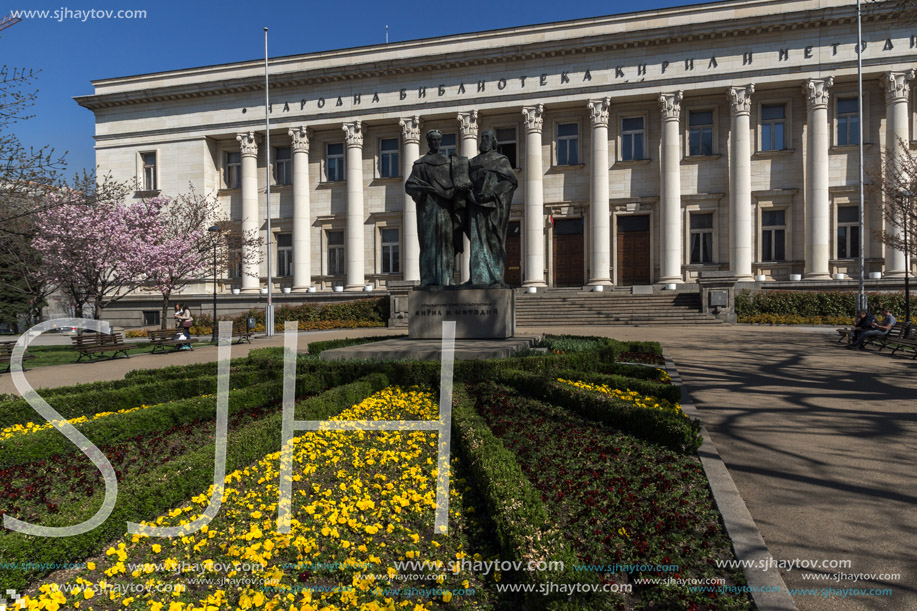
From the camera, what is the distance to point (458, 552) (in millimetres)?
3805

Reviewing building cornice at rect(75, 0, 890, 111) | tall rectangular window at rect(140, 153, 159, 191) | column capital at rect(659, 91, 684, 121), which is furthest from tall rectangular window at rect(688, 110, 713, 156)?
tall rectangular window at rect(140, 153, 159, 191)

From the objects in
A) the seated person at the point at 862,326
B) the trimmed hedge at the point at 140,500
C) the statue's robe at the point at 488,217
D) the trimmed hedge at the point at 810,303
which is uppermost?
the statue's robe at the point at 488,217

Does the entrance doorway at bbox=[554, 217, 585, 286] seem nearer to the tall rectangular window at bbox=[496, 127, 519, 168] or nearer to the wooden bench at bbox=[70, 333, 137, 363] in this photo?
the tall rectangular window at bbox=[496, 127, 519, 168]

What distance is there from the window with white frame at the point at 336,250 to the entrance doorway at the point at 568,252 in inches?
550

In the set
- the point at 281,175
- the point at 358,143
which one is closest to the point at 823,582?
the point at 358,143

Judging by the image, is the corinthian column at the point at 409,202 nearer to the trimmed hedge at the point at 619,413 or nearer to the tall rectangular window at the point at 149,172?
the tall rectangular window at the point at 149,172

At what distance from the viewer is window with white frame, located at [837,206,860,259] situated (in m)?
29.9

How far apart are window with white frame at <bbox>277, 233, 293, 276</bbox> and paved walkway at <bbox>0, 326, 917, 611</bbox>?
79.8 ft

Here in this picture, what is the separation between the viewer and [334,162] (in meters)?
36.8

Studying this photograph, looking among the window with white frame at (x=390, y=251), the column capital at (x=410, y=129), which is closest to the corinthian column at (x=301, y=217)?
the window with white frame at (x=390, y=251)

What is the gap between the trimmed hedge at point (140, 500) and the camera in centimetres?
347

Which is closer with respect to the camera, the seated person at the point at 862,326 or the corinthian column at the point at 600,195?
the seated person at the point at 862,326

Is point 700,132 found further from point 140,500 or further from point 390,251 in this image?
point 140,500

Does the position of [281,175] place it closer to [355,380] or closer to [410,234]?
[410,234]
